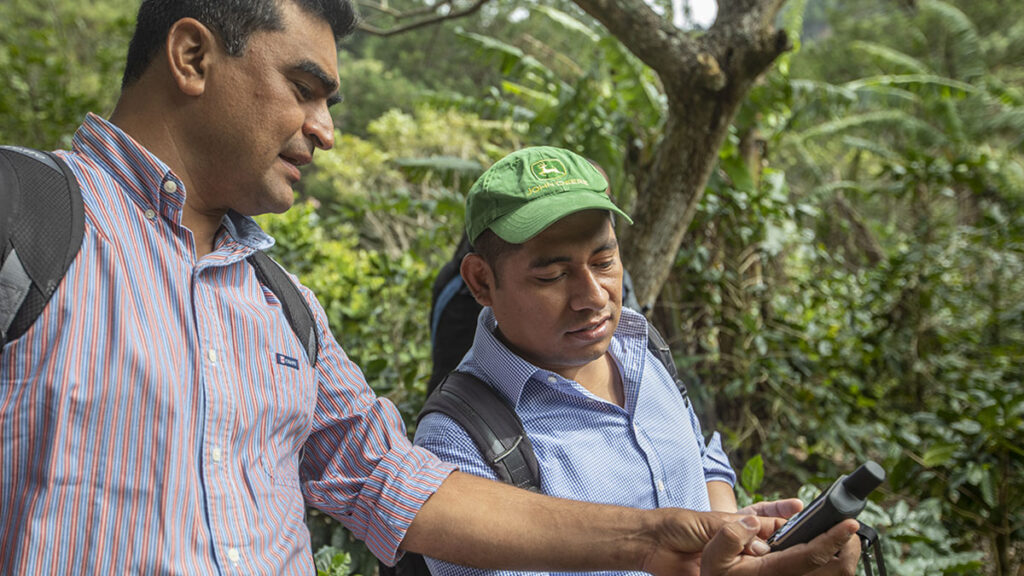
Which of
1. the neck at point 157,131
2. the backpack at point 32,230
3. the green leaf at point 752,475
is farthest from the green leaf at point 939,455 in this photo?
the backpack at point 32,230

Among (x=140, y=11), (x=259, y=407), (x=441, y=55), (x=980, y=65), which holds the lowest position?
(x=259, y=407)

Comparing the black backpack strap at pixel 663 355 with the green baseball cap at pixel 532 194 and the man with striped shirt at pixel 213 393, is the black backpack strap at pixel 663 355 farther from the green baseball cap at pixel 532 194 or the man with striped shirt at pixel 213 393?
the man with striped shirt at pixel 213 393

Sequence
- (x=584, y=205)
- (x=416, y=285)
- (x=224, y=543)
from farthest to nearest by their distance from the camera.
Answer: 1. (x=416, y=285)
2. (x=584, y=205)
3. (x=224, y=543)

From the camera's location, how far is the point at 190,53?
1.33 metres

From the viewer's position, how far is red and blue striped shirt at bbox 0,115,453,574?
3.39 feet

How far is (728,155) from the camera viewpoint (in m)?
4.82

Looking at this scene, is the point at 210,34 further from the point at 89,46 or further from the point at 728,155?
the point at 89,46

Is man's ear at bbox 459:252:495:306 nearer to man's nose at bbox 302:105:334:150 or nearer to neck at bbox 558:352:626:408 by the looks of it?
neck at bbox 558:352:626:408

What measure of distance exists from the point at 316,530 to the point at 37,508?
157 cm

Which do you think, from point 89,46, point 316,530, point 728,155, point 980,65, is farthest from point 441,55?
point 316,530

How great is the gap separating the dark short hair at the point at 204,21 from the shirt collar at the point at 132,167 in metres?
0.15

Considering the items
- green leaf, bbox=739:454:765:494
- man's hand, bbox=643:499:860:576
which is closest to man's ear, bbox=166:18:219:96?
man's hand, bbox=643:499:860:576

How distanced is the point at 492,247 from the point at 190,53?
2.29 ft

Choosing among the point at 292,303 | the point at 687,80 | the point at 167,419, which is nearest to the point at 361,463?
the point at 292,303
